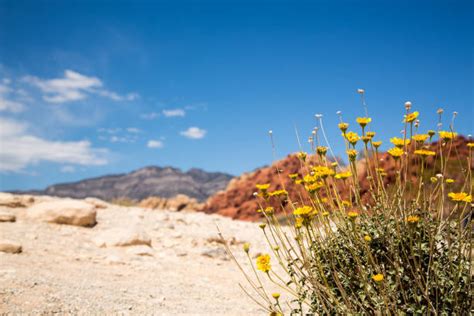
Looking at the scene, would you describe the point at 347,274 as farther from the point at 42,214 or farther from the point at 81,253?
the point at 42,214

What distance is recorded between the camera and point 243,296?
6266 mm

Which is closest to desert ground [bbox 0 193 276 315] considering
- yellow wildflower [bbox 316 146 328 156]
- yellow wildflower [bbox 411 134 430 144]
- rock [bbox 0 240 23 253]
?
rock [bbox 0 240 23 253]

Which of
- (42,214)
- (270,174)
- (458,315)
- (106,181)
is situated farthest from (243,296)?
(106,181)

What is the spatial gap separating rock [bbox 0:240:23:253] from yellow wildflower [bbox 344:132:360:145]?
23.2 ft

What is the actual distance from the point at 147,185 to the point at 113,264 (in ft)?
246

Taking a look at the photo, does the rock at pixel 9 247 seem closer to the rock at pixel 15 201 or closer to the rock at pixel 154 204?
the rock at pixel 15 201

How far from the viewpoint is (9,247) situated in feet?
25.4

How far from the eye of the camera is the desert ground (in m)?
5.12

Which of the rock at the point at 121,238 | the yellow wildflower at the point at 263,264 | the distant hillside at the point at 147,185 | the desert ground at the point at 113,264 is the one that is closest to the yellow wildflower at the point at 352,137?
the yellow wildflower at the point at 263,264

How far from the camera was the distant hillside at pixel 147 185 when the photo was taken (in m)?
74.8

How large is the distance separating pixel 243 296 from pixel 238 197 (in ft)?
47.9

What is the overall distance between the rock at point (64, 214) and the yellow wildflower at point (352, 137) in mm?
9382

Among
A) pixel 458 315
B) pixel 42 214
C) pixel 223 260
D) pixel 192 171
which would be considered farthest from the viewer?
pixel 192 171

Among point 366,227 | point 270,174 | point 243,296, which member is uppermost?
point 270,174
